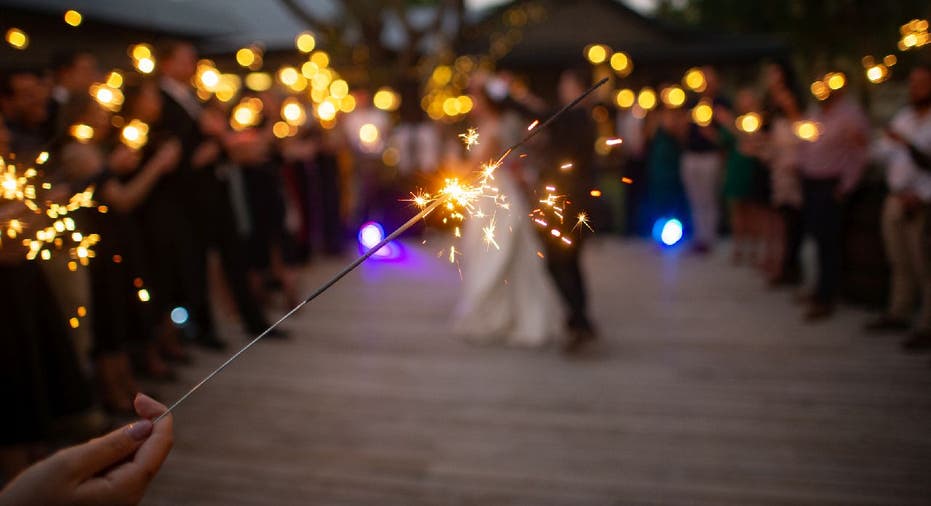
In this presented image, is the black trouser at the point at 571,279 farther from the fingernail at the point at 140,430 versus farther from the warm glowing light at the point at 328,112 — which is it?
the warm glowing light at the point at 328,112

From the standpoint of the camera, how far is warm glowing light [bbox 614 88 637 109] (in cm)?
1560

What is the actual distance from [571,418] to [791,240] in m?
3.72

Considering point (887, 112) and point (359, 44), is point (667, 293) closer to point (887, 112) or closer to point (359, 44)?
point (887, 112)

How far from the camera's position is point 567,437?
10.7 feet

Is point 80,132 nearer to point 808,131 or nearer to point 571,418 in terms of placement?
point 571,418

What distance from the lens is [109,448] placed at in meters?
1.31

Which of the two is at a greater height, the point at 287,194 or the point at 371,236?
the point at 287,194

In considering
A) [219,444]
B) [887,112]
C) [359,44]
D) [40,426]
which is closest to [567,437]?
[219,444]

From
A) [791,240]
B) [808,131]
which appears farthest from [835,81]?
[791,240]

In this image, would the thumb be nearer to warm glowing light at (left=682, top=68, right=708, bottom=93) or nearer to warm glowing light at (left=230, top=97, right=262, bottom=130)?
warm glowing light at (left=230, top=97, right=262, bottom=130)

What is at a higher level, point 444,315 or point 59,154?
point 59,154

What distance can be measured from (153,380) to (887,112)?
661 cm

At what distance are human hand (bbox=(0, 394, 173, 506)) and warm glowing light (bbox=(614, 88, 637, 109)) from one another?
15.0 m

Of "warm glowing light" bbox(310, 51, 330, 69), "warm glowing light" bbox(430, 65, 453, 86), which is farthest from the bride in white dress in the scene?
"warm glowing light" bbox(310, 51, 330, 69)
